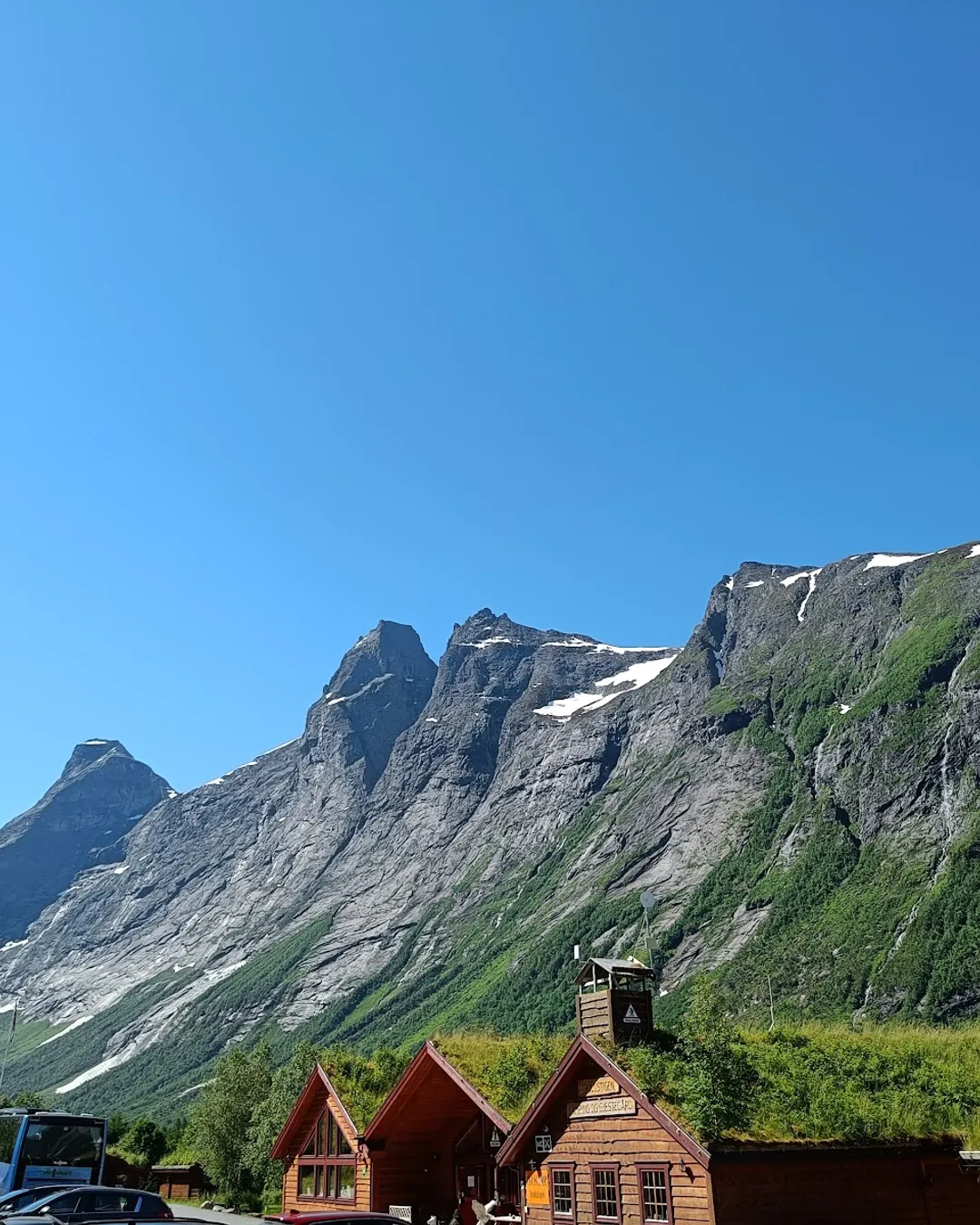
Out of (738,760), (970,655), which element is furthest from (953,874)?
(738,760)

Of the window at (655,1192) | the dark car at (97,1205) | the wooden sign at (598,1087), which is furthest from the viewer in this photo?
the wooden sign at (598,1087)

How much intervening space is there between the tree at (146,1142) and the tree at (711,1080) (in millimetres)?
65457

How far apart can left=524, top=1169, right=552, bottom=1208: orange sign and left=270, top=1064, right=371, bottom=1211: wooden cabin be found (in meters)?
8.63

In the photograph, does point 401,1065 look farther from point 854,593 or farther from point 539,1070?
point 854,593

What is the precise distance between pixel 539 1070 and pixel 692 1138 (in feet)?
30.9

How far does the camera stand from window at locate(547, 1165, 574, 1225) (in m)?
25.6

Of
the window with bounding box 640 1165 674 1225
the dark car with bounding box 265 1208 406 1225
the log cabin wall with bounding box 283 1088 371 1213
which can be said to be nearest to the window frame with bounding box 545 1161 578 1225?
the window with bounding box 640 1165 674 1225

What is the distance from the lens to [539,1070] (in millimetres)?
29781

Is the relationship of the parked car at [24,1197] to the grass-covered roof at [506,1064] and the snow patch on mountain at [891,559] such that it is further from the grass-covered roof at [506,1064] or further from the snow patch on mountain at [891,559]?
the snow patch on mountain at [891,559]

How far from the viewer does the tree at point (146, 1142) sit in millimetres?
75056

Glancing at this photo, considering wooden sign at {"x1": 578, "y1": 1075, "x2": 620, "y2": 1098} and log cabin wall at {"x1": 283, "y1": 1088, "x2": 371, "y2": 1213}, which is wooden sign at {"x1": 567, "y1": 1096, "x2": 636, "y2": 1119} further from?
log cabin wall at {"x1": 283, "y1": 1088, "x2": 371, "y2": 1213}

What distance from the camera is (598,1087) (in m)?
25.3

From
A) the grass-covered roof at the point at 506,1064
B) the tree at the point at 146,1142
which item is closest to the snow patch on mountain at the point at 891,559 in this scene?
the tree at the point at 146,1142

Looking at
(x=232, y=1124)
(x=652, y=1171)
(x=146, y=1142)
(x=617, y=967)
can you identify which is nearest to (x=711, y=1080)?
(x=652, y=1171)
